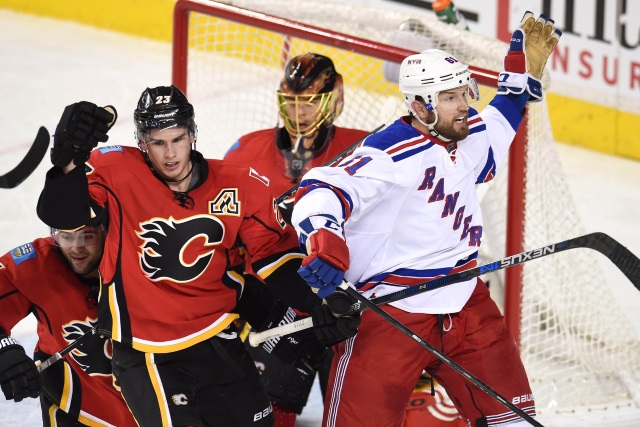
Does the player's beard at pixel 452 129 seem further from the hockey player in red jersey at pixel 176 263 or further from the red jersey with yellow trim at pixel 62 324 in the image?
the red jersey with yellow trim at pixel 62 324

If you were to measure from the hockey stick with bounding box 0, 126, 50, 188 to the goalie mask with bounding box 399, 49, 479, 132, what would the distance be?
996mm

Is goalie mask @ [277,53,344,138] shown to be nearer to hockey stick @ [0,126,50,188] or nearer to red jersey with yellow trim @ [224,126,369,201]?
red jersey with yellow trim @ [224,126,369,201]

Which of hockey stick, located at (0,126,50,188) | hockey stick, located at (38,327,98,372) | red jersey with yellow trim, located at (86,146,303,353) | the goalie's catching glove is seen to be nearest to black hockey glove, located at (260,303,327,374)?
red jersey with yellow trim, located at (86,146,303,353)

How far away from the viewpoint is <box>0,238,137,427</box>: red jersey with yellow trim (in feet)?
11.1

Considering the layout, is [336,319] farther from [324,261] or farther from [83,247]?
[83,247]

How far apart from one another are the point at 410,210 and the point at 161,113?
0.70 m

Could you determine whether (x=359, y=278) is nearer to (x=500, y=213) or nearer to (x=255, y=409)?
(x=255, y=409)

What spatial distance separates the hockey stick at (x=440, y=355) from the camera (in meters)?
3.17

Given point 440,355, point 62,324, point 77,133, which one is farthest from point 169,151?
point 440,355

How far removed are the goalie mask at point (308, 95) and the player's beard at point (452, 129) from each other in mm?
938

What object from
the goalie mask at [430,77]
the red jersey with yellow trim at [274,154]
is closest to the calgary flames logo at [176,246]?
the goalie mask at [430,77]

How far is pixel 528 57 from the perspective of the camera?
3732mm

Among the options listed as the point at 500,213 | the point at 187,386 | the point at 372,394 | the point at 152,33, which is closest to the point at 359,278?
the point at 372,394

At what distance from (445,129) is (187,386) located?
96 centimetres
